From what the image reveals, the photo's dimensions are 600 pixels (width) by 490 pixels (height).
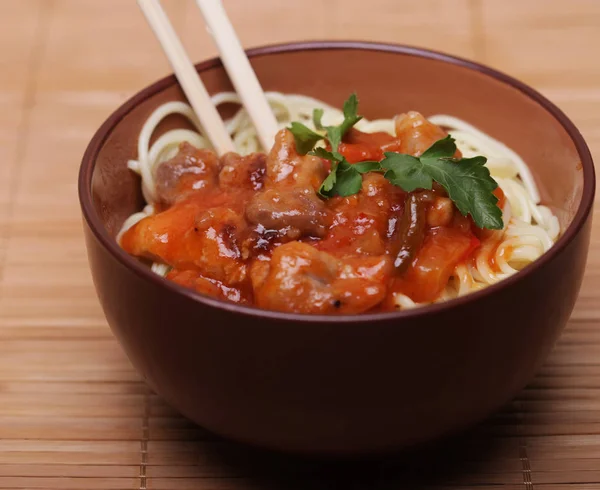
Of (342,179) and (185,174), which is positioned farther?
(185,174)

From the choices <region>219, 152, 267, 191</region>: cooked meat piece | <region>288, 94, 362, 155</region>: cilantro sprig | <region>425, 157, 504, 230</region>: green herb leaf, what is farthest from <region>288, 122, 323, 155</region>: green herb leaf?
<region>425, 157, 504, 230</region>: green herb leaf

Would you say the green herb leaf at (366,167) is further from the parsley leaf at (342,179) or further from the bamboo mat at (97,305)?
the bamboo mat at (97,305)

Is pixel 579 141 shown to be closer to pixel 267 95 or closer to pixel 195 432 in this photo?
pixel 267 95

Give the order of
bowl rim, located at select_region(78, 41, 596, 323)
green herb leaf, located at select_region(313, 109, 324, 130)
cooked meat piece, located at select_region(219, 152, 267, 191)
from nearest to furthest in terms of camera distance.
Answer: bowl rim, located at select_region(78, 41, 596, 323) → cooked meat piece, located at select_region(219, 152, 267, 191) → green herb leaf, located at select_region(313, 109, 324, 130)

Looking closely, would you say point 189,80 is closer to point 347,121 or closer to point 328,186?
point 347,121

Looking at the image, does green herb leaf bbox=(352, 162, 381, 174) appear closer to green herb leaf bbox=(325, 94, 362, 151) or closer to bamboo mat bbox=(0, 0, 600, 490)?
green herb leaf bbox=(325, 94, 362, 151)

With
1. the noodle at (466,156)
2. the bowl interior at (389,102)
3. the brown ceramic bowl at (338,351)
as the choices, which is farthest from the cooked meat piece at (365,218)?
the bowl interior at (389,102)

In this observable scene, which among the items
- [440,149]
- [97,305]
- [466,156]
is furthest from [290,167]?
[97,305]
